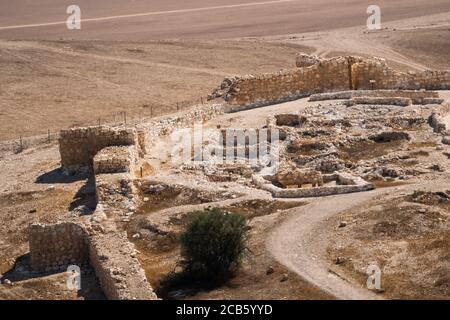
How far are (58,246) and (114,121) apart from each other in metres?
20.6

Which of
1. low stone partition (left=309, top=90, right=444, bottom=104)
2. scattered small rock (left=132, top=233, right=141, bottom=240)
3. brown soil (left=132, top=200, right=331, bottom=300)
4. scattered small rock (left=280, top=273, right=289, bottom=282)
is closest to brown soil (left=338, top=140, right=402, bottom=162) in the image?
low stone partition (left=309, top=90, right=444, bottom=104)

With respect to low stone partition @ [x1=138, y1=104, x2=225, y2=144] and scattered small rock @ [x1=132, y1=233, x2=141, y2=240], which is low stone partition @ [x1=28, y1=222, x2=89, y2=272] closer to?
scattered small rock @ [x1=132, y1=233, x2=141, y2=240]

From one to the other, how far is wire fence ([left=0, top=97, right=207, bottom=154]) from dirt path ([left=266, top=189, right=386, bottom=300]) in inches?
481

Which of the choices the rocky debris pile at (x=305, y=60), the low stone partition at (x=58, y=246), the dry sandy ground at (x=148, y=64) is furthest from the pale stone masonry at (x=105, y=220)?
the dry sandy ground at (x=148, y=64)

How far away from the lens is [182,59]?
62.1 m

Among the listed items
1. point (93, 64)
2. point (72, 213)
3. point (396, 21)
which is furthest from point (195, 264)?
point (396, 21)

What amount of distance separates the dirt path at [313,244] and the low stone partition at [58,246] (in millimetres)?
3918

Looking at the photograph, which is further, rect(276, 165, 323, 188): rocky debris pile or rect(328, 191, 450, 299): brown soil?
rect(276, 165, 323, 188): rocky debris pile

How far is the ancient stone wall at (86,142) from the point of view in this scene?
31.4 meters

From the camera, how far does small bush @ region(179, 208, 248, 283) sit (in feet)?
70.8

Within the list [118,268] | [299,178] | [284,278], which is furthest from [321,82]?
[284,278]

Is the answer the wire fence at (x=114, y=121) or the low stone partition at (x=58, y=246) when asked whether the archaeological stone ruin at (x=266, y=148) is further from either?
the wire fence at (x=114, y=121)
